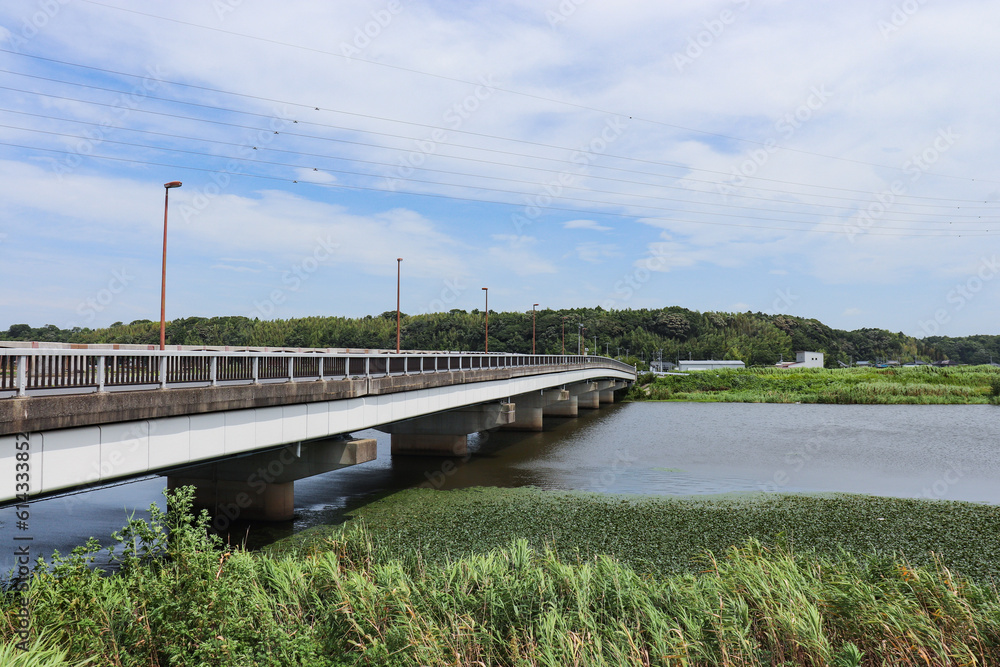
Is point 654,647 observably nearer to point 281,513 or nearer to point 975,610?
point 975,610

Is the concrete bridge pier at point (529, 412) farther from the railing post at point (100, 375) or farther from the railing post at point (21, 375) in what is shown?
the railing post at point (21, 375)

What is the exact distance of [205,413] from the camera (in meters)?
13.0

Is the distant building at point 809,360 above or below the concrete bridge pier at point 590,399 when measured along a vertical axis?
above

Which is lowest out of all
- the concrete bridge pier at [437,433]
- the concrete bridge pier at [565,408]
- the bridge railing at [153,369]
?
the concrete bridge pier at [565,408]

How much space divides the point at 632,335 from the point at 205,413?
151937mm

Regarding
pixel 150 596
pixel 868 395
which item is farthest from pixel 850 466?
pixel 868 395

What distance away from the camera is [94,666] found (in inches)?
295

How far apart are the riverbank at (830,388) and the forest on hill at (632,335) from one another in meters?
20.7

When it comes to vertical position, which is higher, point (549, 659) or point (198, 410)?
point (198, 410)

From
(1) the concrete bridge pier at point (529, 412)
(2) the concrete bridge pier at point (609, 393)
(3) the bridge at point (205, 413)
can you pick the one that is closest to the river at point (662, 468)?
(1) the concrete bridge pier at point (529, 412)

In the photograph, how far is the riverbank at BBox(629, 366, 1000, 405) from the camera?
66.0m

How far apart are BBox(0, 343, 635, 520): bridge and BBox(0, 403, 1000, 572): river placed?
5.89 ft

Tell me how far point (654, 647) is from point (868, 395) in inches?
2670

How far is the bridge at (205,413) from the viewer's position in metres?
9.57
